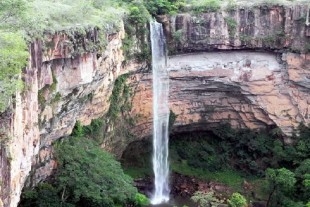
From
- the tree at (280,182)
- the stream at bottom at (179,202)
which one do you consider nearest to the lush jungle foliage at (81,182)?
the stream at bottom at (179,202)

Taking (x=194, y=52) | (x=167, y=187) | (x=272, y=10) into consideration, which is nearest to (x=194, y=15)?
(x=194, y=52)

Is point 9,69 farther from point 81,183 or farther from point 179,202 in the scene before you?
point 179,202

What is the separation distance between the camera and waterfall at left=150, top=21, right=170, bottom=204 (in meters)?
20.3

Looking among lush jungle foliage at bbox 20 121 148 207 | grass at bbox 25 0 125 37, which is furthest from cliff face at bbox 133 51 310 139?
lush jungle foliage at bbox 20 121 148 207

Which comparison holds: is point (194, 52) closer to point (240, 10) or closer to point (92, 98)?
point (240, 10)

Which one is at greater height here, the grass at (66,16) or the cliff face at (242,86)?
the grass at (66,16)

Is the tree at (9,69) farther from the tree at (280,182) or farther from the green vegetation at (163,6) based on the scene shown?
the tree at (280,182)

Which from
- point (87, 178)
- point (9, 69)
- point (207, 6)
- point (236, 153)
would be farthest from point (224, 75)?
point (9, 69)

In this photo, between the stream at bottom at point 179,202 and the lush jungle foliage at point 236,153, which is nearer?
the stream at bottom at point 179,202

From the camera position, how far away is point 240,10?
20547mm

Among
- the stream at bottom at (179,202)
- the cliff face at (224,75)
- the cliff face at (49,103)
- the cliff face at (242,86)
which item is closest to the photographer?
the cliff face at (49,103)

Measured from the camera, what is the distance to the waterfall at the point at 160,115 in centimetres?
2027

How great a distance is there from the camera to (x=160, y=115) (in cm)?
2156

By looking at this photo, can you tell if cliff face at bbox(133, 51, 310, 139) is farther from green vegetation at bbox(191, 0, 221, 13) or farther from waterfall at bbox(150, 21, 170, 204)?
green vegetation at bbox(191, 0, 221, 13)
